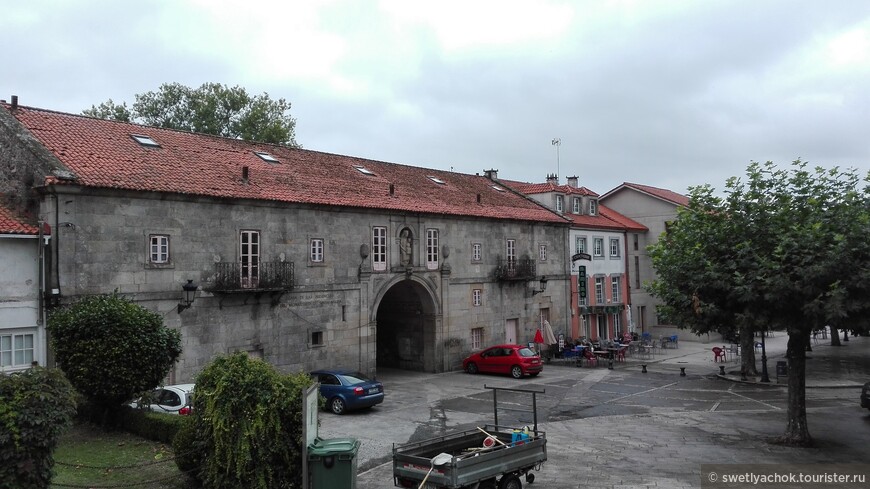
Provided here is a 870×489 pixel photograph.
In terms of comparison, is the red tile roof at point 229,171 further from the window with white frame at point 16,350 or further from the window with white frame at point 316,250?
the window with white frame at point 16,350

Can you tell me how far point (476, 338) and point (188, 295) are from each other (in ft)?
48.6

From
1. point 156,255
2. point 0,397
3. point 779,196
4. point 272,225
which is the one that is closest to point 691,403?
point 779,196

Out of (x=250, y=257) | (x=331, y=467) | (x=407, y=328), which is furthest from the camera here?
(x=407, y=328)

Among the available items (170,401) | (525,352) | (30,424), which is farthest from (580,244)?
(30,424)

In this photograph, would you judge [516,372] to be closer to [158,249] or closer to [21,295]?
[158,249]

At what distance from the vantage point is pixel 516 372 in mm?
27203

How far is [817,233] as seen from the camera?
14367 mm

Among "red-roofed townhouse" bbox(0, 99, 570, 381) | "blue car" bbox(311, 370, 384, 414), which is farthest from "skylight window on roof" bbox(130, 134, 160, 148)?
"blue car" bbox(311, 370, 384, 414)

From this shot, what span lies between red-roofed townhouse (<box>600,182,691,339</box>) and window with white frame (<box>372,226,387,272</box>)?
68.3ft

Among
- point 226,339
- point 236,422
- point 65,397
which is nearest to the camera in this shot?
point 65,397

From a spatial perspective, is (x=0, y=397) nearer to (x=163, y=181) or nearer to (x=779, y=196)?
(x=163, y=181)

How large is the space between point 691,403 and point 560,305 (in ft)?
46.6

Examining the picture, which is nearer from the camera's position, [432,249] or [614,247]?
[432,249]

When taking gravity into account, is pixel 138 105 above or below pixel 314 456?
above
